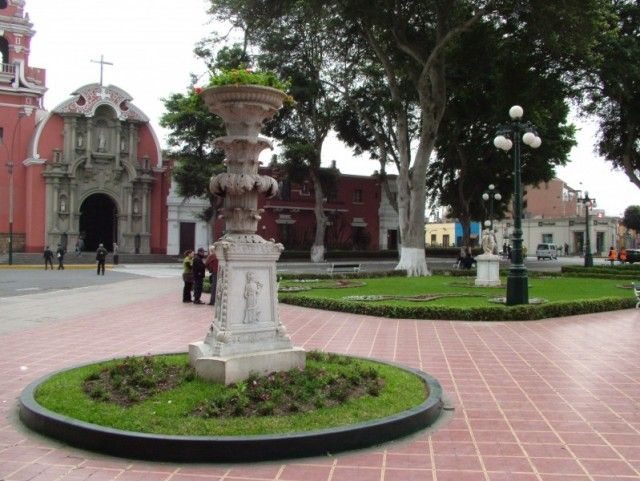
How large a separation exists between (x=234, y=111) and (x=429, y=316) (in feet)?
25.6

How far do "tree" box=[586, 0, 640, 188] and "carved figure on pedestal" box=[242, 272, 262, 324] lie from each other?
70.5 feet

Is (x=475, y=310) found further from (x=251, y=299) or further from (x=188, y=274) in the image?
(x=251, y=299)

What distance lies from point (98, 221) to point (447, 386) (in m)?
39.5

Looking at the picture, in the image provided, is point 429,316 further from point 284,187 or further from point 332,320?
point 284,187

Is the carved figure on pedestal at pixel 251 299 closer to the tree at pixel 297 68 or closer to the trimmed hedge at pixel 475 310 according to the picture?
the trimmed hedge at pixel 475 310

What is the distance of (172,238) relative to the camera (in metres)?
42.2

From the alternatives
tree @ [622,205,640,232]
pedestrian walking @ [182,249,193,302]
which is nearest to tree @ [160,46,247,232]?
pedestrian walking @ [182,249,193,302]

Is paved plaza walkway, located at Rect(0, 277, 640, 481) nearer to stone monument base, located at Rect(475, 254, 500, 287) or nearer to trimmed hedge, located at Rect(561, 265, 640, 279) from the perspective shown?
stone monument base, located at Rect(475, 254, 500, 287)

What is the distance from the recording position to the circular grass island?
428 centimetres

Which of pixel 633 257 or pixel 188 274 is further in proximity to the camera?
pixel 633 257

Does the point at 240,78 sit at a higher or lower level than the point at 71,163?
lower

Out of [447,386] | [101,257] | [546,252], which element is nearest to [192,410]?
[447,386]

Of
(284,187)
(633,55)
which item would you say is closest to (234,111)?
(633,55)

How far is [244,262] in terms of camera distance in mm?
6062
